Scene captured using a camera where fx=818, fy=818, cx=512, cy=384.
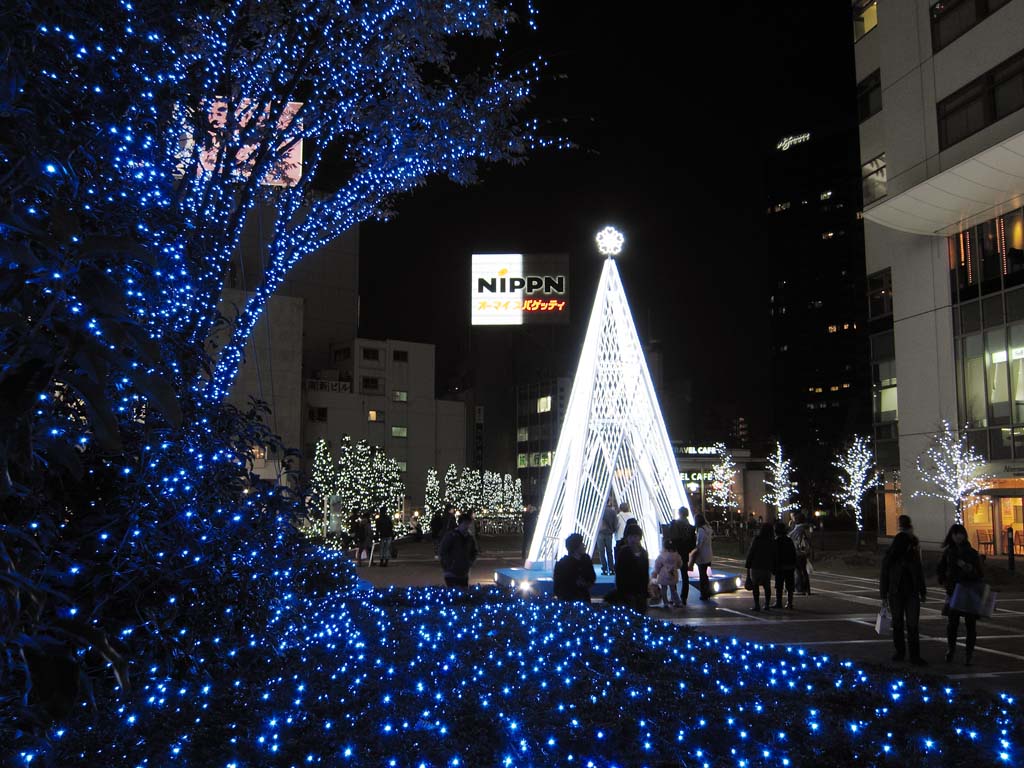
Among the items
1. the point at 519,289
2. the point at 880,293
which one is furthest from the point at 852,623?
the point at 880,293

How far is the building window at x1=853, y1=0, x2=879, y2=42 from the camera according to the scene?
92.9 feet

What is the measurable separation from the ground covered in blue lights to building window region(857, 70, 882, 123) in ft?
85.9

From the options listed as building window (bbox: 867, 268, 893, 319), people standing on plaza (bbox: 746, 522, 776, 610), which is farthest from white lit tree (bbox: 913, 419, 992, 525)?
people standing on plaza (bbox: 746, 522, 776, 610)

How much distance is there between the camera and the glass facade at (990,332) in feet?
71.5

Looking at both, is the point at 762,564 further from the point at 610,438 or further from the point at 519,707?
the point at 519,707

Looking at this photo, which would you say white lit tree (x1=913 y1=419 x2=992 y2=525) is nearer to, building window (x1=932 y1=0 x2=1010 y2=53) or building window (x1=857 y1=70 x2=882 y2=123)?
building window (x1=932 y1=0 x2=1010 y2=53)

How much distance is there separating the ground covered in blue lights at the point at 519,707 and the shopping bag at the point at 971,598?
2.51 m

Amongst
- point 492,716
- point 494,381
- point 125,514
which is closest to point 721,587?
point 492,716

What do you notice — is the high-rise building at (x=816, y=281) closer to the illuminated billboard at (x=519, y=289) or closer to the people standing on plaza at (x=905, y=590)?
the illuminated billboard at (x=519, y=289)

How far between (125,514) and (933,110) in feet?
82.5

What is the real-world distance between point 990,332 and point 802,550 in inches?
438

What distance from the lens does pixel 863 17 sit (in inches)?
1137

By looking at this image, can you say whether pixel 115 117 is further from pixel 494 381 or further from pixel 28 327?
pixel 494 381

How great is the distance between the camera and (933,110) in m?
23.6
